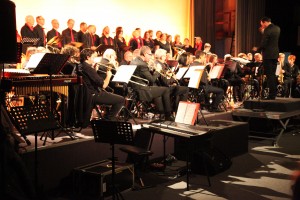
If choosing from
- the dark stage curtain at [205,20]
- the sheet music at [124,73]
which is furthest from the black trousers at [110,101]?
the dark stage curtain at [205,20]

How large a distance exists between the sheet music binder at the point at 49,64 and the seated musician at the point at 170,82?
3127 millimetres

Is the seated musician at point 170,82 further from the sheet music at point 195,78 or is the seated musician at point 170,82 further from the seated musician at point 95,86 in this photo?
the seated musician at point 95,86

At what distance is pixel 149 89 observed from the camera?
6980 millimetres

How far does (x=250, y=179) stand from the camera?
5020 mm

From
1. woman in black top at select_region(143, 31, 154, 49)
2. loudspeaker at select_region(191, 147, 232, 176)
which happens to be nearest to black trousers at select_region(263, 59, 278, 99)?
loudspeaker at select_region(191, 147, 232, 176)

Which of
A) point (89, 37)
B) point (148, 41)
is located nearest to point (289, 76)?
point (148, 41)

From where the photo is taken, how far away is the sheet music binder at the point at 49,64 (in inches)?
182

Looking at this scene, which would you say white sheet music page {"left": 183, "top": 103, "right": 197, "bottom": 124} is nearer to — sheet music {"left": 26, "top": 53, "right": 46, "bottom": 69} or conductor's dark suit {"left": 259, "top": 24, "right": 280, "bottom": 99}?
sheet music {"left": 26, "top": 53, "right": 46, "bottom": 69}

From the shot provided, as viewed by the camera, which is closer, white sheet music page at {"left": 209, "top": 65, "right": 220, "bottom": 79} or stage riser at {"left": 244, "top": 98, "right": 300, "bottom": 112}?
stage riser at {"left": 244, "top": 98, "right": 300, "bottom": 112}

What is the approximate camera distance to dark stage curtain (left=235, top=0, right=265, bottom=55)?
14992mm

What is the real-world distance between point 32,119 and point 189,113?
78.5 inches

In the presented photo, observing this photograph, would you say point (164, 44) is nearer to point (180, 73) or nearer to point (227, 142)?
point (180, 73)

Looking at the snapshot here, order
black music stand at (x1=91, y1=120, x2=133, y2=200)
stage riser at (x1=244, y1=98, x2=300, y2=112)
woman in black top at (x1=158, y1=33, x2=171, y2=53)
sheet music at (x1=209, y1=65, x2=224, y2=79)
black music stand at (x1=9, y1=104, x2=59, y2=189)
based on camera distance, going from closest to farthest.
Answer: black music stand at (x1=9, y1=104, x2=59, y2=189)
black music stand at (x1=91, y1=120, x2=133, y2=200)
stage riser at (x1=244, y1=98, x2=300, y2=112)
sheet music at (x1=209, y1=65, x2=224, y2=79)
woman in black top at (x1=158, y1=33, x2=171, y2=53)

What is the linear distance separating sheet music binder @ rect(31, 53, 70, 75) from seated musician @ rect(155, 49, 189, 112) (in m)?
3.13
